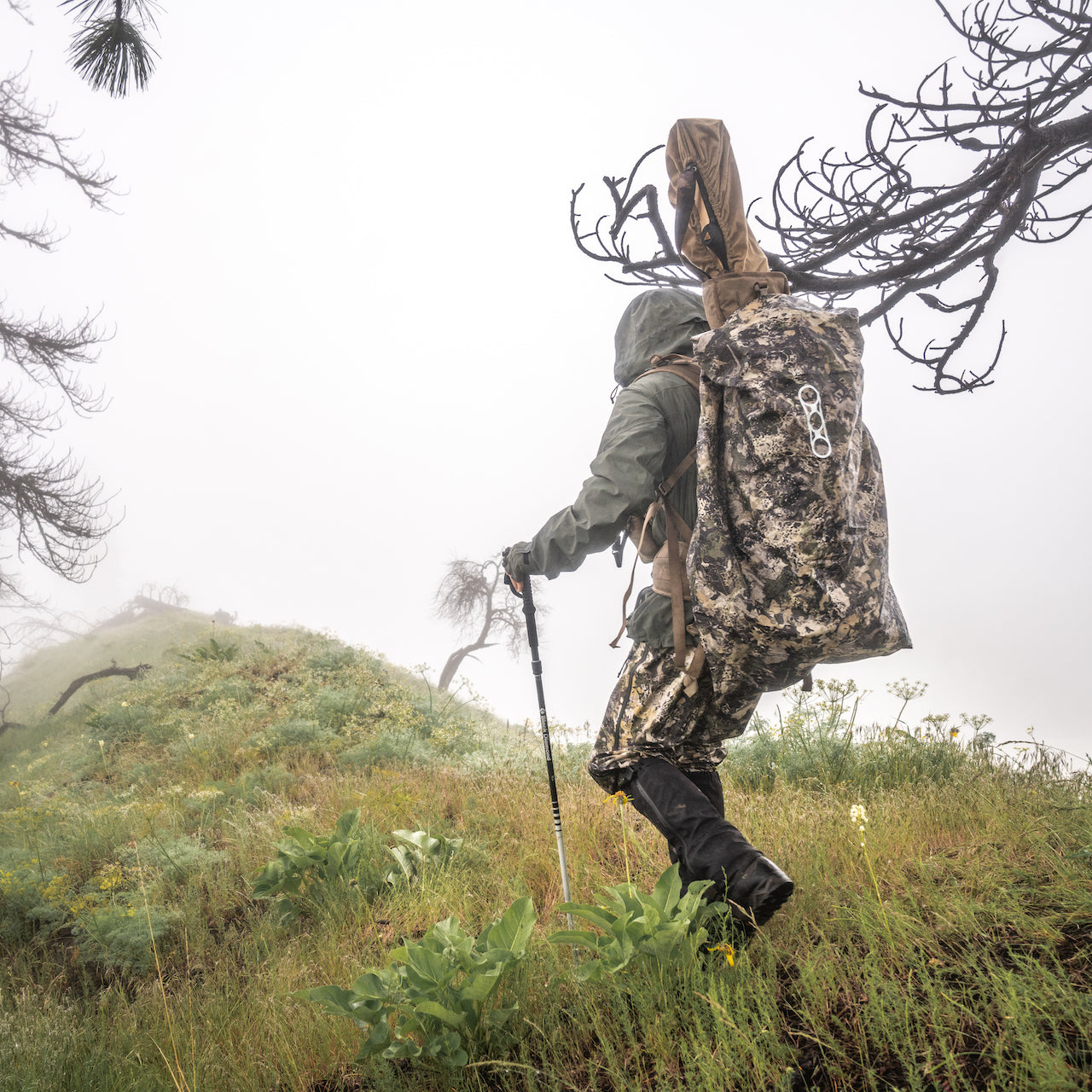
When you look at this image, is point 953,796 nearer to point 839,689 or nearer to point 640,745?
point 839,689

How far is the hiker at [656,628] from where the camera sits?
272 cm

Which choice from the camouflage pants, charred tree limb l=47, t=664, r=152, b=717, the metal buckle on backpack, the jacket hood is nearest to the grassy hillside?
the camouflage pants

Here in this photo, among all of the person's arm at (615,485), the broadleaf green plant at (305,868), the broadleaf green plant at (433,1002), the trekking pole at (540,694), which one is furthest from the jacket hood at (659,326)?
the broadleaf green plant at (305,868)

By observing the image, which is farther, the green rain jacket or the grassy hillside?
the green rain jacket

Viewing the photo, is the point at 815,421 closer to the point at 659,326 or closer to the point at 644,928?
the point at 659,326

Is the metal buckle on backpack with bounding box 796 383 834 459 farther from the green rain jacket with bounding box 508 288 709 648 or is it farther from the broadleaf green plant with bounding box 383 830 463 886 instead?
the broadleaf green plant with bounding box 383 830 463 886

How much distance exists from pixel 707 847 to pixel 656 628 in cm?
88

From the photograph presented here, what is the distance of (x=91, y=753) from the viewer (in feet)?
27.8

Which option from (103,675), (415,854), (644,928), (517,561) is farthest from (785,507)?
(103,675)

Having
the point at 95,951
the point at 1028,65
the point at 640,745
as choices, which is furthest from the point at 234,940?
the point at 1028,65

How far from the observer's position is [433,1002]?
77.9 inches

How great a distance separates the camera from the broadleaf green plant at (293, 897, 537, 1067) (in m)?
2.03

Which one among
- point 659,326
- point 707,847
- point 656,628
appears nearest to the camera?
point 707,847

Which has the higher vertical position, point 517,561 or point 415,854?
point 517,561
